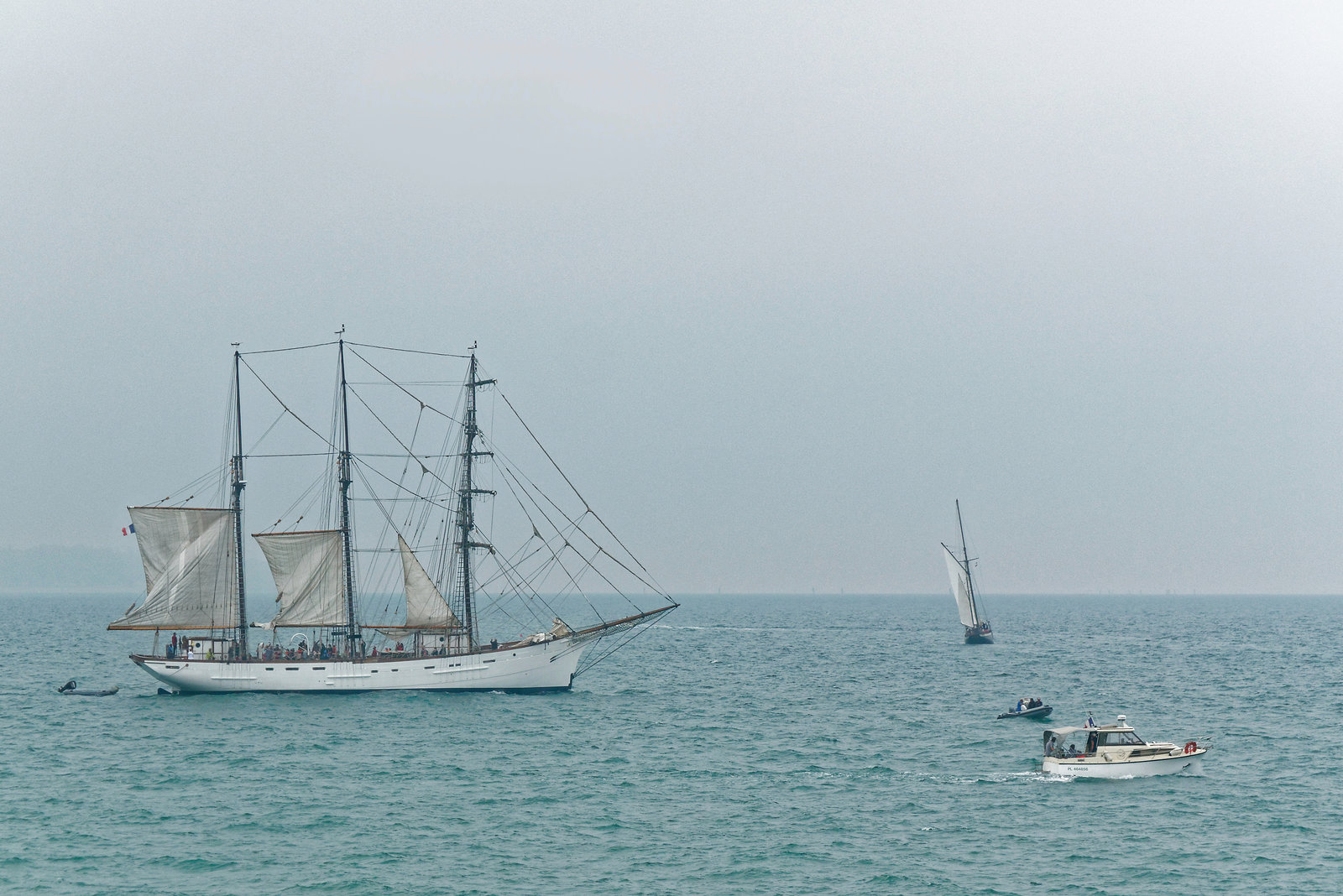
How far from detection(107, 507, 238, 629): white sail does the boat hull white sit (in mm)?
61274

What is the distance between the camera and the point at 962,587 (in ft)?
542

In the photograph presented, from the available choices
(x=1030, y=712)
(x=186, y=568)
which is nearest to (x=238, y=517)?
(x=186, y=568)

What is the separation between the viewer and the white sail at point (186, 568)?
286 ft

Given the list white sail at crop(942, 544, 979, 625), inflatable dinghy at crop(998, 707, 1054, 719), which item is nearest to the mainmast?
inflatable dinghy at crop(998, 707, 1054, 719)

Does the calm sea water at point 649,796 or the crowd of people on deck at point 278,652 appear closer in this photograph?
the calm sea water at point 649,796

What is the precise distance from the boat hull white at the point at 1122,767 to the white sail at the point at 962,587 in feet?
346

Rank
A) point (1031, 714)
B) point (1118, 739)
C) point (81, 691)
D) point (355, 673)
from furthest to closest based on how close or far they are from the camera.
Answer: point (81, 691) → point (355, 673) → point (1031, 714) → point (1118, 739)

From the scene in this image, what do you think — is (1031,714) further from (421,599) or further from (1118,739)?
(421,599)

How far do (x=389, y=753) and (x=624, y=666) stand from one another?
62.1m

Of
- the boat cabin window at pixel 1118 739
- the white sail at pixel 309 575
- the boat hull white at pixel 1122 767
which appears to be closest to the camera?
the boat hull white at pixel 1122 767

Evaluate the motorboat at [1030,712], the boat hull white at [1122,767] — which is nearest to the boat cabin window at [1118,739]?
the boat hull white at [1122,767]

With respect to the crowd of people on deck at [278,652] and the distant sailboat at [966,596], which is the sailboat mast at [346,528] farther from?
the distant sailboat at [966,596]

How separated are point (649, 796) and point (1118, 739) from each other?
76.3ft

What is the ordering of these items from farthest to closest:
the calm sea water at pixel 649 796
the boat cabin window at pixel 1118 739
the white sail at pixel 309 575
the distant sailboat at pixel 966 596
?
the distant sailboat at pixel 966 596, the white sail at pixel 309 575, the boat cabin window at pixel 1118 739, the calm sea water at pixel 649 796
